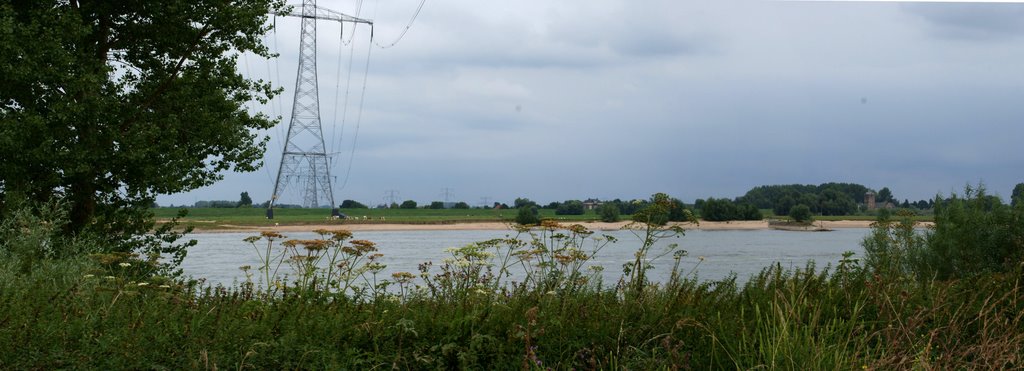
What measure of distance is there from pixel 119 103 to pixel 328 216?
57.0 meters

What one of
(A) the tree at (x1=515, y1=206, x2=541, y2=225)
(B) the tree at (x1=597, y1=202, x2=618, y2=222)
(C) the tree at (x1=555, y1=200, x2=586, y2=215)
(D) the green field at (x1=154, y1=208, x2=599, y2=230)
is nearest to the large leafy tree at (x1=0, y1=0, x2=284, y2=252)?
(A) the tree at (x1=515, y1=206, x2=541, y2=225)

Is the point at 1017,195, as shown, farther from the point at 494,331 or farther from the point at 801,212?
the point at 801,212

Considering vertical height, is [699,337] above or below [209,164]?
below

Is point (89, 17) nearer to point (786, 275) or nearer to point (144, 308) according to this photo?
point (144, 308)

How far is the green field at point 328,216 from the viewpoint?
191 feet

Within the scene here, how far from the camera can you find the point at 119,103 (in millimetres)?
10555

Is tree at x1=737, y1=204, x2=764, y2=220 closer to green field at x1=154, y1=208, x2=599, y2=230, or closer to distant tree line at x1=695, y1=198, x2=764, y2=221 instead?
distant tree line at x1=695, y1=198, x2=764, y2=221

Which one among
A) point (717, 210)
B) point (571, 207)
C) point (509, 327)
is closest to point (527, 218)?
point (509, 327)

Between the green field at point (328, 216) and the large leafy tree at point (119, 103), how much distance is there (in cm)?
4318

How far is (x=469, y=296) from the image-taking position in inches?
217

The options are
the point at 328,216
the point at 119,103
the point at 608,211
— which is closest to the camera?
the point at 119,103

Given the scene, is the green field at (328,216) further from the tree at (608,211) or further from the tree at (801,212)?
the tree at (608,211)

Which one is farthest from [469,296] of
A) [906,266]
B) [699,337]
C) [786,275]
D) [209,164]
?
[906,266]

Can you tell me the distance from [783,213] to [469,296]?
141 feet
